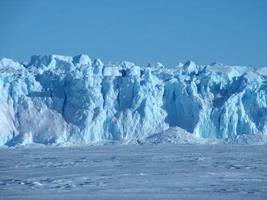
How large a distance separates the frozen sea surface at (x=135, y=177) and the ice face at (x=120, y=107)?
861 cm

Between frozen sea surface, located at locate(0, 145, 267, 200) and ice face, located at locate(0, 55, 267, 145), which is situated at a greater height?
ice face, located at locate(0, 55, 267, 145)

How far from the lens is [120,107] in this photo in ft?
96.1

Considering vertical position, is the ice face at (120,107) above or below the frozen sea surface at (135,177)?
above

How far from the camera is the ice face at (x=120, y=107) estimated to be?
28.1 metres

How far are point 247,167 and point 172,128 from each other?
13.6 meters

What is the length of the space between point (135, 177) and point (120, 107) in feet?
52.2

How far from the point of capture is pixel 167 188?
11508 mm

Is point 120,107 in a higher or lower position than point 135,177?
higher

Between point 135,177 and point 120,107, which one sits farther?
point 120,107

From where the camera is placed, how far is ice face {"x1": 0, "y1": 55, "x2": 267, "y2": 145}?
28.1m

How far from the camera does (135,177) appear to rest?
13.4 metres

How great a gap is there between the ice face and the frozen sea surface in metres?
8.61

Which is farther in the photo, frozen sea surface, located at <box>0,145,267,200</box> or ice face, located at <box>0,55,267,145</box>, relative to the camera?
ice face, located at <box>0,55,267,145</box>

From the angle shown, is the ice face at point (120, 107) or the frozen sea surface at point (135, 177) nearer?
the frozen sea surface at point (135, 177)
